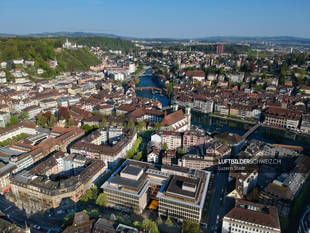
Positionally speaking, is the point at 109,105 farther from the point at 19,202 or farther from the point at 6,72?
the point at 6,72

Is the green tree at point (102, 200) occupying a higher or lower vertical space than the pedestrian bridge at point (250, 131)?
higher

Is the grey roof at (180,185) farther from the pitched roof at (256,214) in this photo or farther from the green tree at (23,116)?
the green tree at (23,116)

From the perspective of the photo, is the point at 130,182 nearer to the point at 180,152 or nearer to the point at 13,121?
the point at 180,152

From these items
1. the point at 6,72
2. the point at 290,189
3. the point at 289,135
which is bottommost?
the point at 289,135

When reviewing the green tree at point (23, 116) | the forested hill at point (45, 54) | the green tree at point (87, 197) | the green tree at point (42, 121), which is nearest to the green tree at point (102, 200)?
the green tree at point (87, 197)

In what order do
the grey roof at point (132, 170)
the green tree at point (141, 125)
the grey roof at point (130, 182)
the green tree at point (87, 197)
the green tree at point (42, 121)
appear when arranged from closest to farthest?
the grey roof at point (130, 182) → the green tree at point (87, 197) → the grey roof at point (132, 170) → the green tree at point (141, 125) → the green tree at point (42, 121)

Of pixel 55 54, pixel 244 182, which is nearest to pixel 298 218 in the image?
pixel 244 182

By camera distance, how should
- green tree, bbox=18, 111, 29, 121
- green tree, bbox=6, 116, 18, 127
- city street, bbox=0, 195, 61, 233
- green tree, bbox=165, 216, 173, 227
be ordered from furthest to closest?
green tree, bbox=18, 111, 29, 121, green tree, bbox=6, 116, 18, 127, city street, bbox=0, 195, 61, 233, green tree, bbox=165, 216, 173, 227

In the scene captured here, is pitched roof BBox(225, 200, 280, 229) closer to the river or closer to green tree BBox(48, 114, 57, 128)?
the river

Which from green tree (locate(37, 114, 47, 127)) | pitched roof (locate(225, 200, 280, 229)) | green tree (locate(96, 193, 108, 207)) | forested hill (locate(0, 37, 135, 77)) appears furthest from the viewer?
forested hill (locate(0, 37, 135, 77))

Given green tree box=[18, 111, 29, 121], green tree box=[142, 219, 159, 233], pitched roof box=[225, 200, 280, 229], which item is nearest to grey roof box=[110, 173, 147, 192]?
green tree box=[142, 219, 159, 233]

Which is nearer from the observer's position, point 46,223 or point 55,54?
point 46,223
